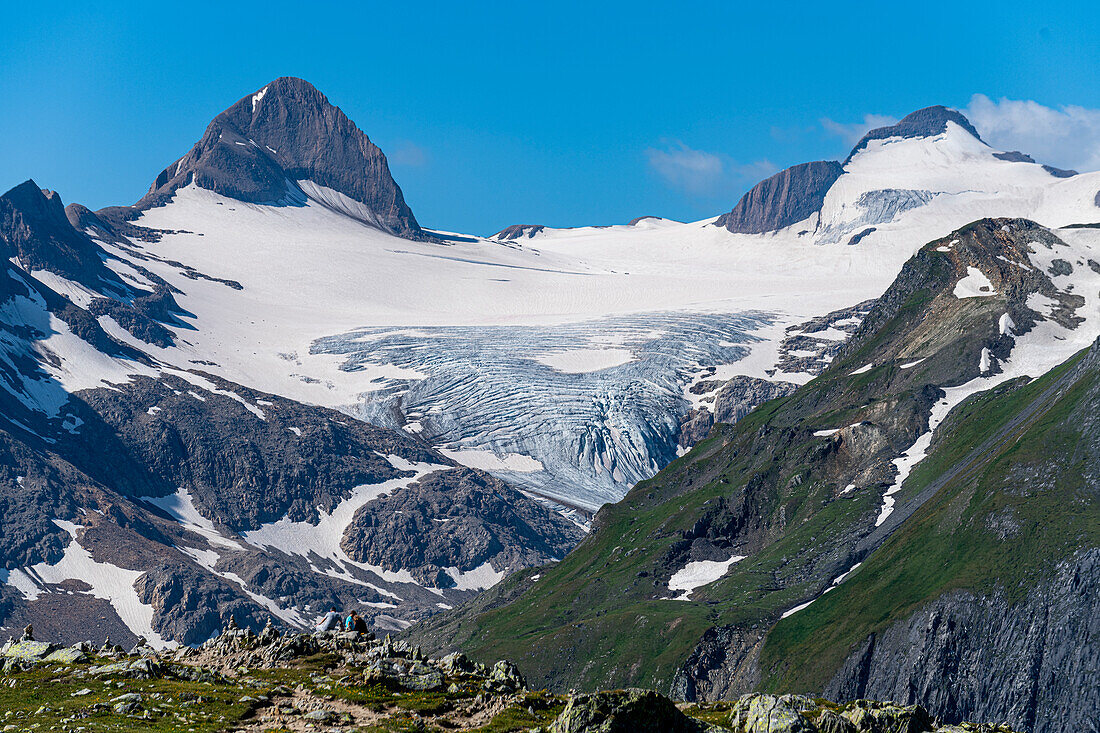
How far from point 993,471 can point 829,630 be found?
2901cm

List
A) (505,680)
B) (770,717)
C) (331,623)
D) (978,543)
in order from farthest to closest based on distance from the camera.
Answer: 1. (978,543)
2. (331,623)
3. (505,680)
4. (770,717)

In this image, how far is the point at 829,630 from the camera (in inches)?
5664

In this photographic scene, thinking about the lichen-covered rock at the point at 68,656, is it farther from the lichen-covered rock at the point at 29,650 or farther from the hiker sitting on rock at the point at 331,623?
the hiker sitting on rock at the point at 331,623

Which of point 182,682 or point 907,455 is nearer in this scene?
point 182,682

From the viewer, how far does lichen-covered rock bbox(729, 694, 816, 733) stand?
46250mm

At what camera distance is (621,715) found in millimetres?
42531

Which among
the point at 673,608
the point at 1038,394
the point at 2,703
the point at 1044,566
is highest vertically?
the point at 1038,394

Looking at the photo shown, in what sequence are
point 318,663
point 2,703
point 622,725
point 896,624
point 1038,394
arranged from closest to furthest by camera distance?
point 622,725, point 2,703, point 318,663, point 896,624, point 1038,394

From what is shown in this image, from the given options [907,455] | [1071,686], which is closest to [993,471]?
[1071,686]

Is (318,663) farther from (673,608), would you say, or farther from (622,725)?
(673,608)

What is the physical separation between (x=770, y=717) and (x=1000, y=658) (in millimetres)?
84763

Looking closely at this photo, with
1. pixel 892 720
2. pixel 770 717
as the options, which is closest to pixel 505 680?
pixel 770 717

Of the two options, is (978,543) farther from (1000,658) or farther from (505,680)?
(505,680)

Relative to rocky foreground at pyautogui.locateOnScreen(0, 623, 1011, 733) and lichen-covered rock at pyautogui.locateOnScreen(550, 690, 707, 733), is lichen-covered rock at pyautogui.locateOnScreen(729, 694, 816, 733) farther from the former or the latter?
lichen-covered rock at pyautogui.locateOnScreen(550, 690, 707, 733)
